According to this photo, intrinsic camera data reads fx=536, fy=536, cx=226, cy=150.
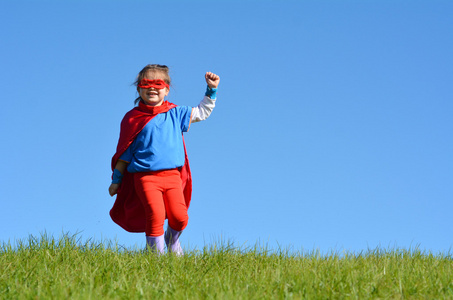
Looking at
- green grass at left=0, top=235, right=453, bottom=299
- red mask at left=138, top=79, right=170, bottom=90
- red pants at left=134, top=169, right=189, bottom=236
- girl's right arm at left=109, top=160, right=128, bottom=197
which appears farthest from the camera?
girl's right arm at left=109, top=160, right=128, bottom=197

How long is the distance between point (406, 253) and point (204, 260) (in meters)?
2.48

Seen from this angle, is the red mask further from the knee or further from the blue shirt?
the knee

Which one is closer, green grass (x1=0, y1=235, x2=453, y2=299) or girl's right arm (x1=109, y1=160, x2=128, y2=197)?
green grass (x1=0, y1=235, x2=453, y2=299)

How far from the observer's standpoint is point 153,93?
5.80 metres

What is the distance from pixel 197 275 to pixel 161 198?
143cm

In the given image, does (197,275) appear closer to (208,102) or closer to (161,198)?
(161,198)

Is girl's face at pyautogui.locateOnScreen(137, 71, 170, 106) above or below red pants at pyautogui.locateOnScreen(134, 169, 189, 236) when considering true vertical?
above

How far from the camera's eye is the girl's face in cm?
580

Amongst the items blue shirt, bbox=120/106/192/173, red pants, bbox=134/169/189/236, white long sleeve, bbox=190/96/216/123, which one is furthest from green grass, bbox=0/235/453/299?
white long sleeve, bbox=190/96/216/123

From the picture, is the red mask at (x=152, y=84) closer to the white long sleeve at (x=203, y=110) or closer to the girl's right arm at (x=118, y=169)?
the white long sleeve at (x=203, y=110)

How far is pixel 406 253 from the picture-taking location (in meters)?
6.00

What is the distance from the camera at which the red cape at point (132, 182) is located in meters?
5.76

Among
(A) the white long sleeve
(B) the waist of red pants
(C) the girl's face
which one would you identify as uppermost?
(C) the girl's face

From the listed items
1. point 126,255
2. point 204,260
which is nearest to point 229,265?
point 204,260
